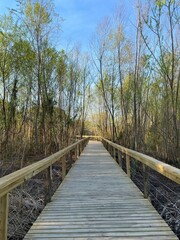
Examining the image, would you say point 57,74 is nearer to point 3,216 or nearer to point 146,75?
point 146,75

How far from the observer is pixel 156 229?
2.33 metres

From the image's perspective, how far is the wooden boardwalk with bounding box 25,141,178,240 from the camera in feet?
7.29

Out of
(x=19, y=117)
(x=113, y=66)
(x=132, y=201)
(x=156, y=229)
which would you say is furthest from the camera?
(x=113, y=66)

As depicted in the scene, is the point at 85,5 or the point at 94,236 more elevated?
the point at 85,5

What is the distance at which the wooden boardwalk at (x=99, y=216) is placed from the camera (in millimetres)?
2221

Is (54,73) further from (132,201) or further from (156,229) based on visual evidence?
(156,229)

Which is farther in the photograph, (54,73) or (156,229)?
(54,73)

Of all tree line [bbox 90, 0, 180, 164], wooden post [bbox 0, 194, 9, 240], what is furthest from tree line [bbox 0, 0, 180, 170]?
wooden post [bbox 0, 194, 9, 240]

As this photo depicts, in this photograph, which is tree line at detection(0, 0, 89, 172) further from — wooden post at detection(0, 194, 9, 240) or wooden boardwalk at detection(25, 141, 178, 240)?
wooden post at detection(0, 194, 9, 240)

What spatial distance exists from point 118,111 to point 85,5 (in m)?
11.3

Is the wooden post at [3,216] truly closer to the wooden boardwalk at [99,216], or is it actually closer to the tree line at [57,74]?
the wooden boardwalk at [99,216]

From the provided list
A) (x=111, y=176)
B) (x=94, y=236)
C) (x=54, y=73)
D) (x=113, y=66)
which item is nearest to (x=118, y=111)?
(x=113, y=66)

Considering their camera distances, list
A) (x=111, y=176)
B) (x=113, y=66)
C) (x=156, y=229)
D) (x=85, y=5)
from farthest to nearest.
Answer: (x=113, y=66)
(x=85, y=5)
(x=111, y=176)
(x=156, y=229)

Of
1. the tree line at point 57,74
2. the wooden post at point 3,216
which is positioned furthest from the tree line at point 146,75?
the wooden post at point 3,216
